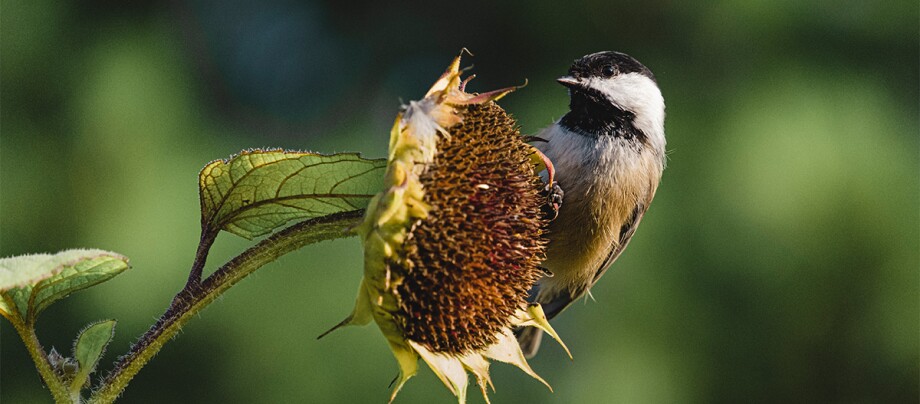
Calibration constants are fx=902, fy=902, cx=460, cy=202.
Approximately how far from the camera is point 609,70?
2.29m

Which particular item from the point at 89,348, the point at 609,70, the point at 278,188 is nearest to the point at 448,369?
the point at 278,188

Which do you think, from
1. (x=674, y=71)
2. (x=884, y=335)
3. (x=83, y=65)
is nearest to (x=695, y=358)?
(x=884, y=335)

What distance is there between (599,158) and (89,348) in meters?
1.40

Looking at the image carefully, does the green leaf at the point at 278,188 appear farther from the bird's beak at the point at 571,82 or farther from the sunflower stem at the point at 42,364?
the bird's beak at the point at 571,82

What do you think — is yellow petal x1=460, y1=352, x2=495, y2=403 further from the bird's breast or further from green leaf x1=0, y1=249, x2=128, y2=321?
the bird's breast

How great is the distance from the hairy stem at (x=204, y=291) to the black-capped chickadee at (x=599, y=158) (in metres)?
1.12

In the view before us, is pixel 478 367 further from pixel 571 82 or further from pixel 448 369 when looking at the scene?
pixel 571 82

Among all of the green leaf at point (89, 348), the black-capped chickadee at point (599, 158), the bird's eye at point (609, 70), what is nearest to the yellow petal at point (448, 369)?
the green leaf at point (89, 348)

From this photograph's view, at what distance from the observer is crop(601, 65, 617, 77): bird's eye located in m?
2.29

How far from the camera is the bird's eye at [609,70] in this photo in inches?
90.0

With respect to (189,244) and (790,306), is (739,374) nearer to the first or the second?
(790,306)

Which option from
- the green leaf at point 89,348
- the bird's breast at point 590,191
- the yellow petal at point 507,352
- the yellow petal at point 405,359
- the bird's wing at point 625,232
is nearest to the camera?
the green leaf at point 89,348

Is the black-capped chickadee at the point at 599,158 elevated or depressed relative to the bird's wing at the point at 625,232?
elevated

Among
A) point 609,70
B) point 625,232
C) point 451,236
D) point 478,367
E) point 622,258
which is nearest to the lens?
Answer: point 451,236
